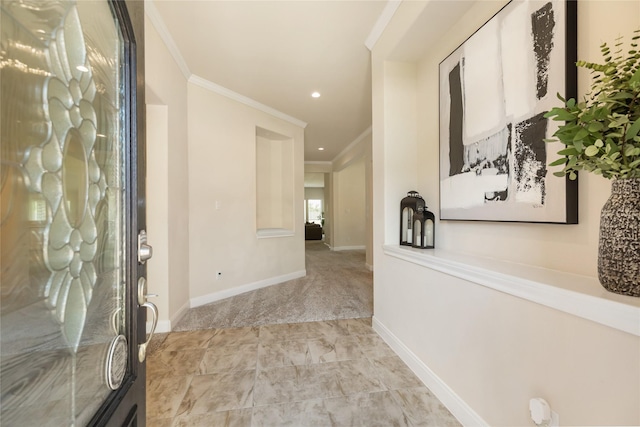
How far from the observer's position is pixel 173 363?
1.91 m

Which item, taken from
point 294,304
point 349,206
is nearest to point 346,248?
point 349,206

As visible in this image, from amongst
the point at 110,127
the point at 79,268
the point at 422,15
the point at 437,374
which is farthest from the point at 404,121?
the point at 79,268

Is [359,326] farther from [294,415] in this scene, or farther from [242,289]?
[242,289]

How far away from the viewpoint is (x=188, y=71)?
2895 mm

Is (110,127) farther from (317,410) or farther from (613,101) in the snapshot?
(317,410)

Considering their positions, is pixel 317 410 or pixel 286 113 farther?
pixel 286 113

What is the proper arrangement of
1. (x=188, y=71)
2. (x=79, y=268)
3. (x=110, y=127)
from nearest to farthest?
1. (x=79, y=268)
2. (x=110, y=127)
3. (x=188, y=71)

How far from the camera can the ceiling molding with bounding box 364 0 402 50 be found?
1941 mm

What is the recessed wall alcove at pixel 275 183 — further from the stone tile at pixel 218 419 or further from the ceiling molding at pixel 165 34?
the stone tile at pixel 218 419

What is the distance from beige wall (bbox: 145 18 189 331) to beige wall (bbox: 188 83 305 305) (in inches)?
15.0

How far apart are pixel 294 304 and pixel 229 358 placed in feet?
4.10

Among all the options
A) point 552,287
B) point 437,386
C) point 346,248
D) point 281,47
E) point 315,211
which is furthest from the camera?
point 315,211

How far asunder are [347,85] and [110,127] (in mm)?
3030

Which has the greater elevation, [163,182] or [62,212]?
[163,182]
